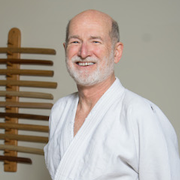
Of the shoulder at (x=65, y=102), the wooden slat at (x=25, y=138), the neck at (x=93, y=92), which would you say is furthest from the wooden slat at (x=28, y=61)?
the neck at (x=93, y=92)

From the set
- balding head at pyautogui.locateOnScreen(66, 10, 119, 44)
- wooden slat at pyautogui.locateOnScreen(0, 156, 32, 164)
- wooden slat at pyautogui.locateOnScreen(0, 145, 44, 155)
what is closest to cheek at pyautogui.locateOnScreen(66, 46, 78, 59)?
balding head at pyautogui.locateOnScreen(66, 10, 119, 44)

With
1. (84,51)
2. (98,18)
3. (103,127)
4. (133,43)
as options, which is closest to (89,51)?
(84,51)

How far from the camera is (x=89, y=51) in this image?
3.50ft

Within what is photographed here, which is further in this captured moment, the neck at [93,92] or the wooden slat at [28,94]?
the wooden slat at [28,94]

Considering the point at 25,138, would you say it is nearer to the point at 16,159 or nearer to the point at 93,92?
the point at 16,159

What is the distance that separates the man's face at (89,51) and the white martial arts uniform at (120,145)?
0.10 metres

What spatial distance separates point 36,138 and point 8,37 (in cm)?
98

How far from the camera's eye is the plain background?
2.06 metres

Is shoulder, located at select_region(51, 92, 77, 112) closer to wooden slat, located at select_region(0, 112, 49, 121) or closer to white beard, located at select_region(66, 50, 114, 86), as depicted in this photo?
white beard, located at select_region(66, 50, 114, 86)

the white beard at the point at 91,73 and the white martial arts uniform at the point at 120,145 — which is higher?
the white beard at the point at 91,73

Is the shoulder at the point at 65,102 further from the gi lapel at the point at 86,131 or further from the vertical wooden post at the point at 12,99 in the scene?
the vertical wooden post at the point at 12,99

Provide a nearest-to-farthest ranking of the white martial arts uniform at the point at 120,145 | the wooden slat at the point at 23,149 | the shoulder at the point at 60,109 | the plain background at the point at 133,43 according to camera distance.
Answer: the white martial arts uniform at the point at 120,145 < the shoulder at the point at 60,109 < the plain background at the point at 133,43 < the wooden slat at the point at 23,149

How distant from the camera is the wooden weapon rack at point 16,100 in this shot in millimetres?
2270

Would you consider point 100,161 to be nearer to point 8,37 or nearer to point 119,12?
point 119,12
